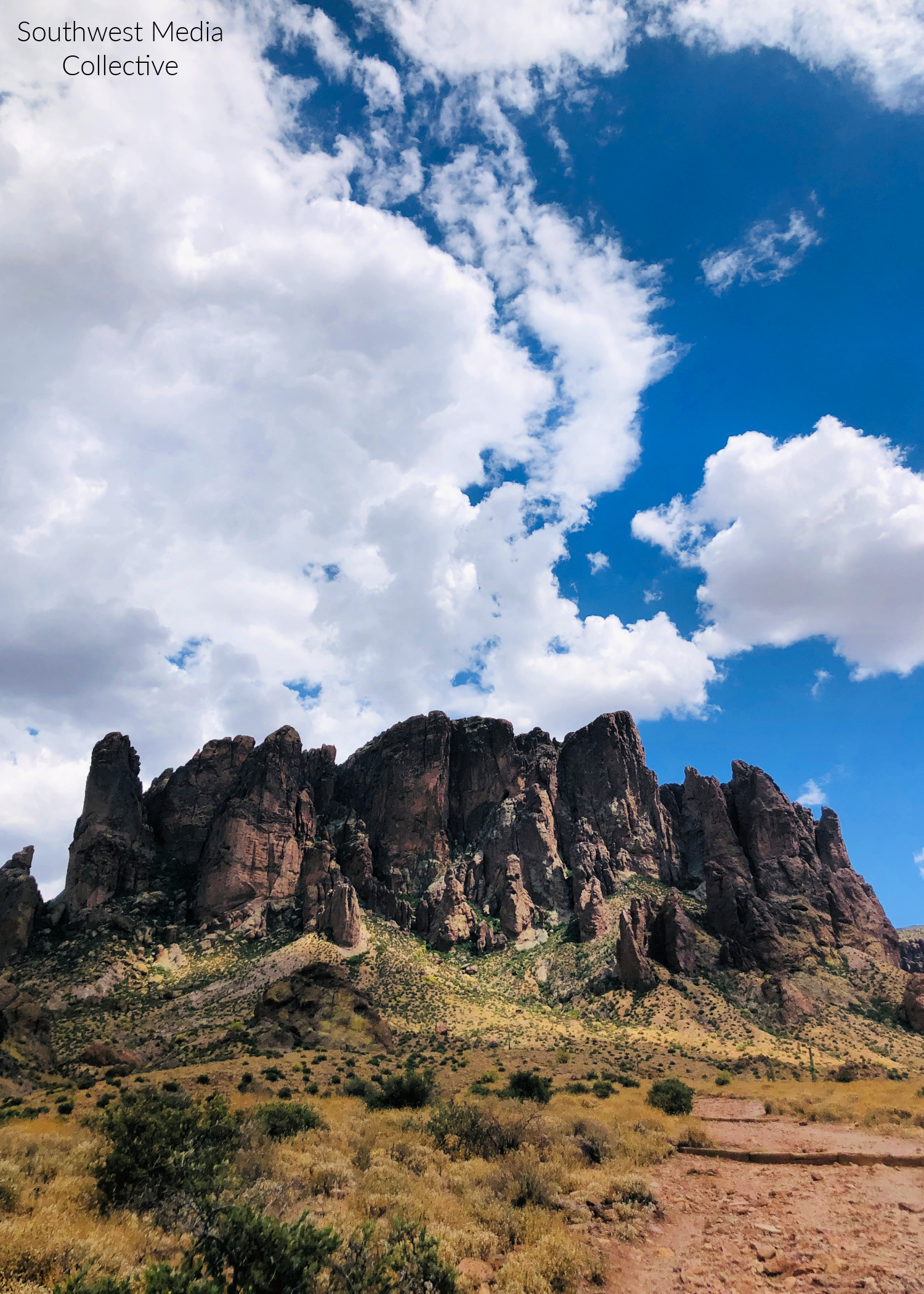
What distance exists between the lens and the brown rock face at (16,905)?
7581 cm

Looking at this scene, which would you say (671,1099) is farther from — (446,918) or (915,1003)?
(446,918)

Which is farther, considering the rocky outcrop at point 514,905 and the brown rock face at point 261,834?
the rocky outcrop at point 514,905

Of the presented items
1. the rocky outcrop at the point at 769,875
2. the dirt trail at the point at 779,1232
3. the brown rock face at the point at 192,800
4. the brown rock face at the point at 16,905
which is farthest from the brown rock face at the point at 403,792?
the dirt trail at the point at 779,1232

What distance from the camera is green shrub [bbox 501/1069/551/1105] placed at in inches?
1346

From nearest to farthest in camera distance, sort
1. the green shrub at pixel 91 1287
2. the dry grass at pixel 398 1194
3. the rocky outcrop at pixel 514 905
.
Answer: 1. the green shrub at pixel 91 1287
2. the dry grass at pixel 398 1194
3. the rocky outcrop at pixel 514 905

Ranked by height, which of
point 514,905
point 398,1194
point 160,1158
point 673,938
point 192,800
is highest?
point 192,800

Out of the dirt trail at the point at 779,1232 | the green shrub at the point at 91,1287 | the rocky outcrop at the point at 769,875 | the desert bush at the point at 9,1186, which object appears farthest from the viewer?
the rocky outcrop at the point at 769,875

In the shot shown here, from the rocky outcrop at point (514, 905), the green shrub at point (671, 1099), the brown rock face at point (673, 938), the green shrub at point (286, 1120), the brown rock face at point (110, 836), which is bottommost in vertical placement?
the green shrub at point (671, 1099)

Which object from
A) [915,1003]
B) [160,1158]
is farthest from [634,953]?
[160,1158]

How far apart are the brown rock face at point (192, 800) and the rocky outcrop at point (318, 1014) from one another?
43.7 meters

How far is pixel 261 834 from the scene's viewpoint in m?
96.7

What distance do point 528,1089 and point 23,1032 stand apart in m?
40.6

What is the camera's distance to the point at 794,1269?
42.1 ft

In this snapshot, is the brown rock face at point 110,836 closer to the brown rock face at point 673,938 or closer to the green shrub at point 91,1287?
the brown rock face at point 673,938
